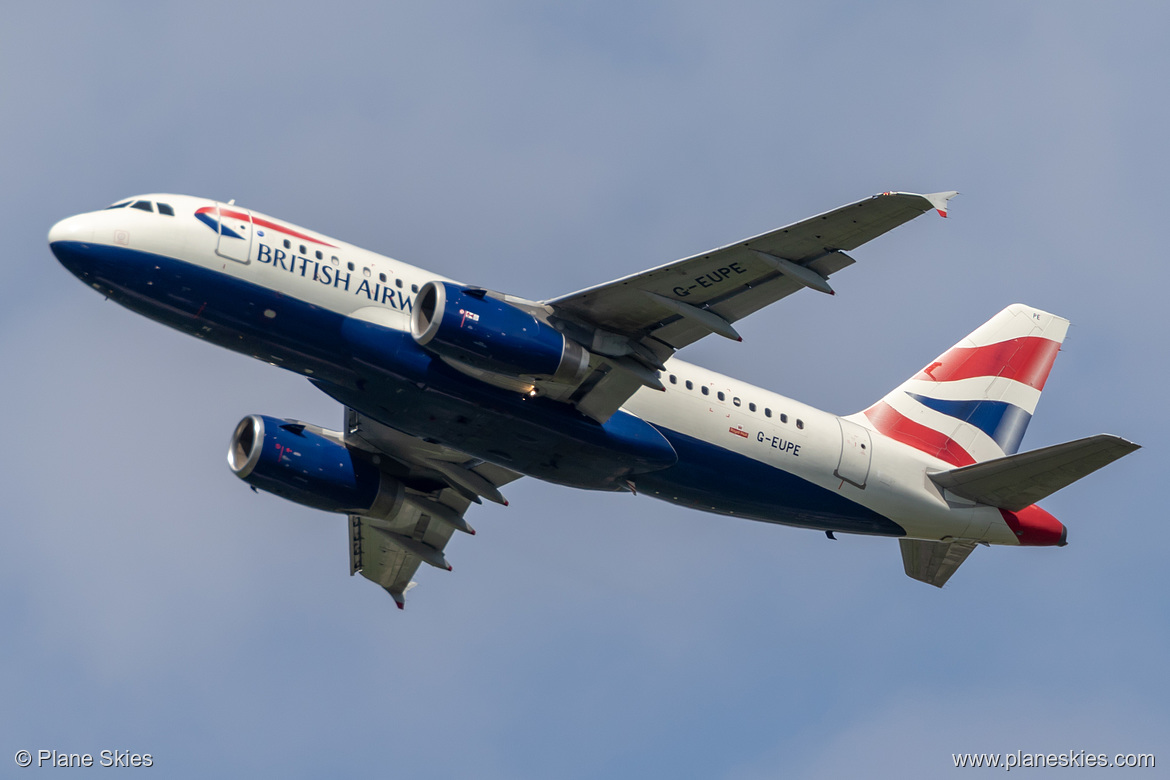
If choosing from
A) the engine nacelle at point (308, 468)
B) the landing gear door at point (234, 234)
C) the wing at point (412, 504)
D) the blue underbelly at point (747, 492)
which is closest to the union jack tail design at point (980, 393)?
the blue underbelly at point (747, 492)

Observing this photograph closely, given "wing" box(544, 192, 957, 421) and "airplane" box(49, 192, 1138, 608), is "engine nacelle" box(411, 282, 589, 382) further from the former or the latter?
"wing" box(544, 192, 957, 421)

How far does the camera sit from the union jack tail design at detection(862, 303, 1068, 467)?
40844 millimetres

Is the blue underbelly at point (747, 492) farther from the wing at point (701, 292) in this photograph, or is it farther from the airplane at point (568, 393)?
the wing at point (701, 292)

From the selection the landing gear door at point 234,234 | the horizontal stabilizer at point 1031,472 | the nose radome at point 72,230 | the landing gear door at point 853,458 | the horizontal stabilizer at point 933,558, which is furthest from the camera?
the horizontal stabilizer at point 933,558

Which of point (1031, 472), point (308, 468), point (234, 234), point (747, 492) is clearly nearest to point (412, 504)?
point (308, 468)

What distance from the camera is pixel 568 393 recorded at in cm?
3406

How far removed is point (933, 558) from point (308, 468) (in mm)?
18817

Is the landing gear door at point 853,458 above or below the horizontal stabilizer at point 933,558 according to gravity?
above

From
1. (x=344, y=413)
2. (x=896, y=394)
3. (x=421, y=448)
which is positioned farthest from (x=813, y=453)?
(x=344, y=413)

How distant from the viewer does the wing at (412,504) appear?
132ft

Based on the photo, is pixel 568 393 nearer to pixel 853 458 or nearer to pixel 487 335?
pixel 487 335

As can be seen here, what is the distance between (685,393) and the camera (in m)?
36.2

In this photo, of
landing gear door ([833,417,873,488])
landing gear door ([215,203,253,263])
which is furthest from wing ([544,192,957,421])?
landing gear door ([215,203,253,263])

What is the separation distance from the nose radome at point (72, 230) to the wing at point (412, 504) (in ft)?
31.8
